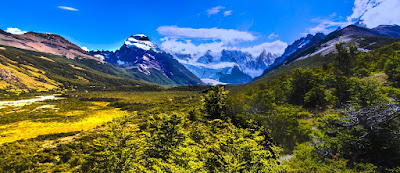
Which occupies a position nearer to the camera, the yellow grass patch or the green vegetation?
the green vegetation

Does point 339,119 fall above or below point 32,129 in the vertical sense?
above

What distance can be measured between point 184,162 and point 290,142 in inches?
1236

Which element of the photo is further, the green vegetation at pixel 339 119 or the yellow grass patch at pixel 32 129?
the yellow grass patch at pixel 32 129

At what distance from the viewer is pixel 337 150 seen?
27.5 meters

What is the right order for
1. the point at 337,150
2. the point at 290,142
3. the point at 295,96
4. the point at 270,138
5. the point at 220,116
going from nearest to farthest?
the point at 337,150
the point at 290,142
the point at 270,138
the point at 220,116
the point at 295,96

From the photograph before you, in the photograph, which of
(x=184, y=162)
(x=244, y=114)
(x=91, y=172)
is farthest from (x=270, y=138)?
(x=91, y=172)

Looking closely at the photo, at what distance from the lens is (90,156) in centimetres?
2783

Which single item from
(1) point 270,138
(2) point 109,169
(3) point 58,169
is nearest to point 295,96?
(1) point 270,138

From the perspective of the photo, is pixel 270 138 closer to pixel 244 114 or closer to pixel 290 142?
pixel 290 142

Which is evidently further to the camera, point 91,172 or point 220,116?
point 220,116

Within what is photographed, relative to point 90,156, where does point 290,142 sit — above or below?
below

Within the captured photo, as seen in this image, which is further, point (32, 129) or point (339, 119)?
point (32, 129)

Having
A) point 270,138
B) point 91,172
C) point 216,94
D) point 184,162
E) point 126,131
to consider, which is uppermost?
point 216,94

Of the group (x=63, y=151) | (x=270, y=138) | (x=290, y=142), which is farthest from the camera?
(x=270, y=138)
